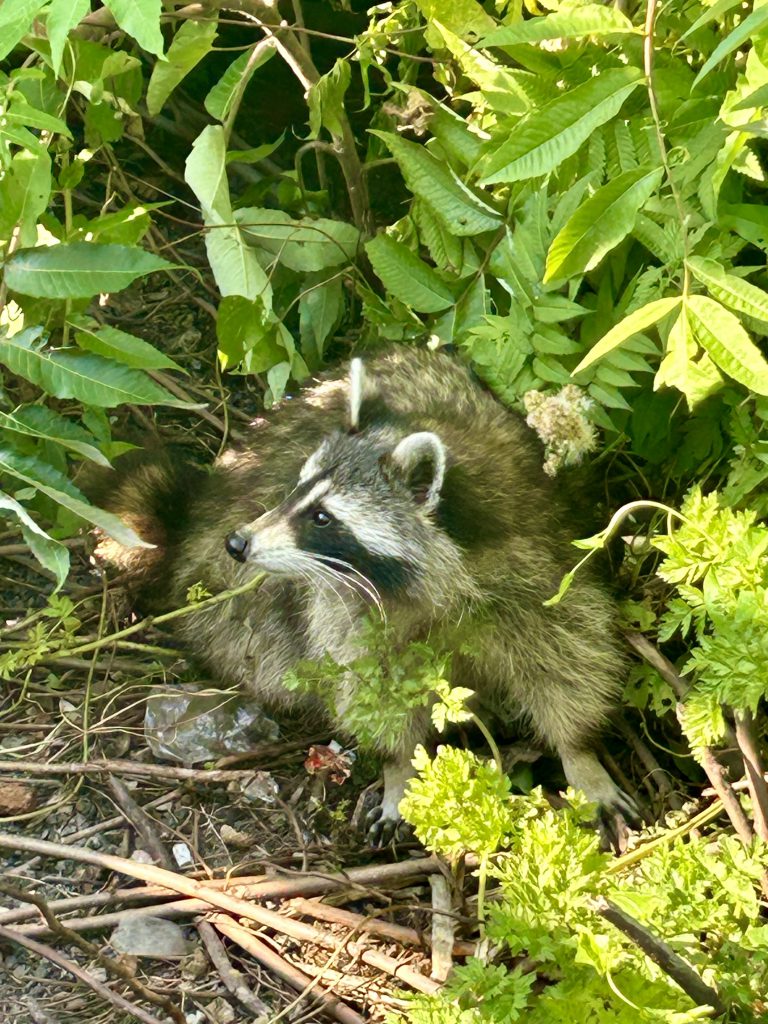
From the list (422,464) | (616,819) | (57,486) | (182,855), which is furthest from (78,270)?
(616,819)

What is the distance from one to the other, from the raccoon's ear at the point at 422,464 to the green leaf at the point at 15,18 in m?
1.24

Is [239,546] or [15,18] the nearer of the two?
[15,18]

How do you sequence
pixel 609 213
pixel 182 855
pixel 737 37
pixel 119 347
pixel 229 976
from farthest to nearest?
pixel 119 347 < pixel 182 855 < pixel 229 976 < pixel 609 213 < pixel 737 37

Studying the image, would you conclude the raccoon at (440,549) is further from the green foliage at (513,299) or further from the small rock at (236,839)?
the small rock at (236,839)

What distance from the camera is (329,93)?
338 centimetres

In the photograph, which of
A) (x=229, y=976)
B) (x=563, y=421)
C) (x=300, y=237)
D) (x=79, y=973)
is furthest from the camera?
(x=300, y=237)

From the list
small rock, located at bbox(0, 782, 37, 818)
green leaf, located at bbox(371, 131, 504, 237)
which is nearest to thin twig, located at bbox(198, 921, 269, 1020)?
small rock, located at bbox(0, 782, 37, 818)

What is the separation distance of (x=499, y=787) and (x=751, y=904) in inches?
19.6

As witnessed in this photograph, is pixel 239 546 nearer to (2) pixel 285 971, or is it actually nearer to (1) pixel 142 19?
(2) pixel 285 971

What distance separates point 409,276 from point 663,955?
79.4 inches

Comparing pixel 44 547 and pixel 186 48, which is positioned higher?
pixel 186 48

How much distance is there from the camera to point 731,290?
229 centimetres

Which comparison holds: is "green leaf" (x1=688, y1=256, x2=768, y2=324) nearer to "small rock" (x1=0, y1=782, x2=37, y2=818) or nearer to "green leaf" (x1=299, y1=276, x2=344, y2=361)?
"green leaf" (x1=299, y1=276, x2=344, y2=361)

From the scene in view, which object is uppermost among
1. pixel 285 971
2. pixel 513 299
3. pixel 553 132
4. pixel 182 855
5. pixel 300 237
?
pixel 553 132
